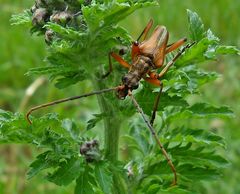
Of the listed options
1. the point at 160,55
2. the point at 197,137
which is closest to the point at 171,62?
the point at 160,55

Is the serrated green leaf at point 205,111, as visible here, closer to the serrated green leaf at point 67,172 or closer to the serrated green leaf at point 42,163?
the serrated green leaf at point 67,172

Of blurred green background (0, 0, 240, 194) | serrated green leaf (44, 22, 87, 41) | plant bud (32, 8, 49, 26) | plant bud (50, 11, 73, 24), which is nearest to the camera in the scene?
serrated green leaf (44, 22, 87, 41)

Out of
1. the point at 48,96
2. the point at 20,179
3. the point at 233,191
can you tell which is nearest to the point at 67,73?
the point at 233,191

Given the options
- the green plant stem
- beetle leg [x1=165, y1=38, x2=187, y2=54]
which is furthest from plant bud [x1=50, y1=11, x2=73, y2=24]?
beetle leg [x1=165, y1=38, x2=187, y2=54]

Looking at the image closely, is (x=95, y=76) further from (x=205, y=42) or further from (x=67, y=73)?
(x=205, y=42)

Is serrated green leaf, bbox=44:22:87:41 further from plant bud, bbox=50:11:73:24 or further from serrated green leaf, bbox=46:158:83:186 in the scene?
serrated green leaf, bbox=46:158:83:186

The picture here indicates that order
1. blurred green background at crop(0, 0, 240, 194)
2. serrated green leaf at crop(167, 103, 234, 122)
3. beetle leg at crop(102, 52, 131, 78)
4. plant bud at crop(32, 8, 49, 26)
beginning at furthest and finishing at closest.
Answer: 1. blurred green background at crop(0, 0, 240, 194)
2. serrated green leaf at crop(167, 103, 234, 122)
3. beetle leg at crop(102, 52, 131, 78)
4. plant bud at crop(32, 8, 49, 26)

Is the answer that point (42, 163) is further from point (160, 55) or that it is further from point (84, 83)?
point (84, 83)

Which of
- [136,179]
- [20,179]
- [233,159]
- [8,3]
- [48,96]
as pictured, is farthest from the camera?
[8,3]
